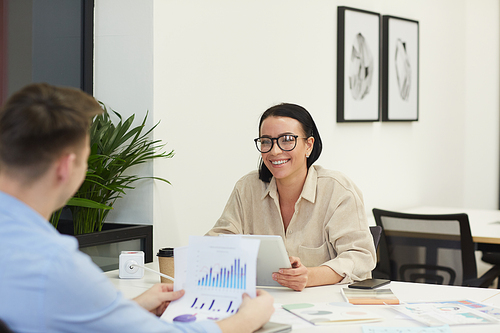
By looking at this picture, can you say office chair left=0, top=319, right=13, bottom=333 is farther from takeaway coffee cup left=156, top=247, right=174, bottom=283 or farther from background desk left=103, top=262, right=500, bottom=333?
takeaway coffee cup left=156, top=247, right=174, bottom=283

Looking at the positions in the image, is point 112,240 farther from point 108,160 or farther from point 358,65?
point 358,65

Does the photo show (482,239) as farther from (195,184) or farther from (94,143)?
(94,143)

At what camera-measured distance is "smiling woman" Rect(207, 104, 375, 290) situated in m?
2.11

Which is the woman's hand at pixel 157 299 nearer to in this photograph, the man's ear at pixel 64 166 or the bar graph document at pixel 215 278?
the bar graph document at pixel 215 278

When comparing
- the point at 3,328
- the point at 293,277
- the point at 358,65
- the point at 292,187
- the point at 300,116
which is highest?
the point at 358,65

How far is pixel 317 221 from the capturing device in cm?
223

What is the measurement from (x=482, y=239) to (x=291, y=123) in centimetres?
169

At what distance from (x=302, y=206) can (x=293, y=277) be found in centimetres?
44

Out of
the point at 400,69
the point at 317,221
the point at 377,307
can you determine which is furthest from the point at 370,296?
the point at 400,69

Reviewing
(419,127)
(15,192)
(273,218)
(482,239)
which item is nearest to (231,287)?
(15,192)

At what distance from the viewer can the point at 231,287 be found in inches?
58.5

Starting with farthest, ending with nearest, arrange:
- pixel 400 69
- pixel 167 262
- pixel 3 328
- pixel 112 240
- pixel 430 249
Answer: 1. pixel 400 69
2. pixel 430 249
3. pixel 112 240
4. pixel 167 262
5. pixel 3 328

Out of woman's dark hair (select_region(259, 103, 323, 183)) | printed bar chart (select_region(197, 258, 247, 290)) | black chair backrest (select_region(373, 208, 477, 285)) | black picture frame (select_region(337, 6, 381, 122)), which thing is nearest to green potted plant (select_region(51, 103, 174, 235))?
woman's dark hair (select_region(259, 103, 323, 183))

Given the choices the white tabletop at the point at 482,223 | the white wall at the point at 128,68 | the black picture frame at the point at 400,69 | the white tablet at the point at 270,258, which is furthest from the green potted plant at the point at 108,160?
the black picture frame at the point at 400,69
